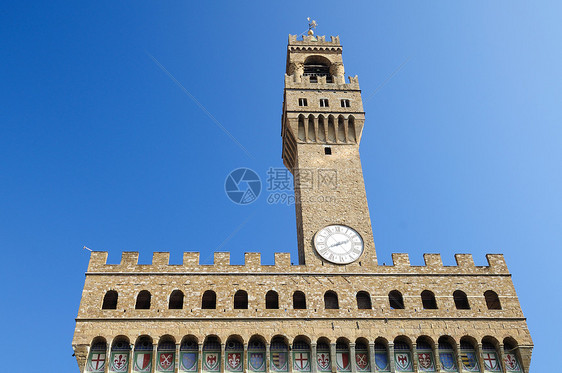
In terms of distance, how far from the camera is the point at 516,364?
93.7 ft

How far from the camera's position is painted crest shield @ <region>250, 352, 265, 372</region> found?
90.7 ft

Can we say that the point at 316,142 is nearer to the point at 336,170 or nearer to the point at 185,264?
the point at 336,170

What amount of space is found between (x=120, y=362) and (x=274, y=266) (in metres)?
9.26

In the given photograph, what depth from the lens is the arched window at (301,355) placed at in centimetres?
2777

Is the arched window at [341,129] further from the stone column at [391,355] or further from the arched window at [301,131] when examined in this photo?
the stone column at [391,355]

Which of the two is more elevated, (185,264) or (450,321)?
(185,264)

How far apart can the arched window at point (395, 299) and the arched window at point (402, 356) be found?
6.43 ft

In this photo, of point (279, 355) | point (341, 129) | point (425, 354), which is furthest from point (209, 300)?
point (341, 129)

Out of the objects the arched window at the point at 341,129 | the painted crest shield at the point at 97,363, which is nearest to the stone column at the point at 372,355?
the painted crest shield at the point at 97,363

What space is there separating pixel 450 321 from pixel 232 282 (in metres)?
11.7

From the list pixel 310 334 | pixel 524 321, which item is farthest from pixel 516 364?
pixel 310 334

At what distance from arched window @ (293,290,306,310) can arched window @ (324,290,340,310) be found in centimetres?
120

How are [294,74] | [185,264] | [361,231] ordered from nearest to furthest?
[185,264] < [361,231] < [294,74]

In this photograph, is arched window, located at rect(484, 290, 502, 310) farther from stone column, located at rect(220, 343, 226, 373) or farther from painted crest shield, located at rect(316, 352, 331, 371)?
stone column, located at rect(220, 343, 226, 373)
